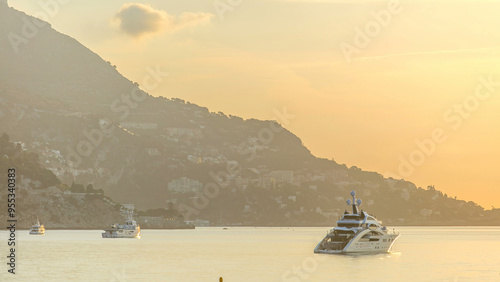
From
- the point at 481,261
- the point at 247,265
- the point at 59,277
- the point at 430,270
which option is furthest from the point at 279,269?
the point at 481,261

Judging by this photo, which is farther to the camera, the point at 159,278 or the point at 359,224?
the point at 359,224

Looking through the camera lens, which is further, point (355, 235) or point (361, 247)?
point (361, 247)

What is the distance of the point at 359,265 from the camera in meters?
159

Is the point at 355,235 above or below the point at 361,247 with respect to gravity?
above

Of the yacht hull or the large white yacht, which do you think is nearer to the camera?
the yacht hull

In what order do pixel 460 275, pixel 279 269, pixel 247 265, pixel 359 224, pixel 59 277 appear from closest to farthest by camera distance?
pixel 59 277
pixel 460 275
pixel 279 269
pixel 247 265
pixel 359 224

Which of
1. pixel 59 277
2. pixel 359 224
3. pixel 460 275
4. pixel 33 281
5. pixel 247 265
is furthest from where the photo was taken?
pixel 359 224

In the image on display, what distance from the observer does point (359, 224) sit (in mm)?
180750

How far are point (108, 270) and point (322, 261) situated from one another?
43.3 metres

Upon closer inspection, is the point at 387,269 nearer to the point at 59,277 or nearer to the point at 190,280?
the point at 190,280

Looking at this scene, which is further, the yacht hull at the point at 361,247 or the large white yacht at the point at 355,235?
the large white yacht at the point at 355,235

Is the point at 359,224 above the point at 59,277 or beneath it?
above

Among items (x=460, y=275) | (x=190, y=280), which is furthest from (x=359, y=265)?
(x=190, y=280)

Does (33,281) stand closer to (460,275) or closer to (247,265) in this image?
(247,265)
